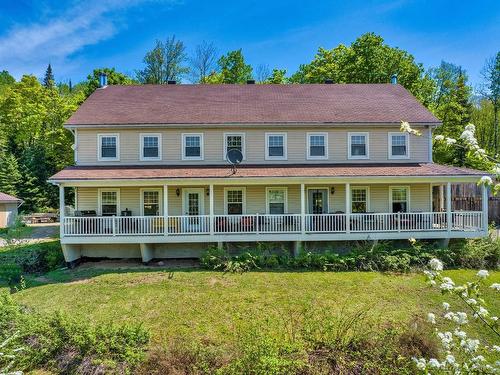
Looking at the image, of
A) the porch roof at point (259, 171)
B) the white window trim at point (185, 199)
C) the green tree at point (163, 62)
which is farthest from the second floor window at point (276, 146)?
the green tree at point (163, 62)

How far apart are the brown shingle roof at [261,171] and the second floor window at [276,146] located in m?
0.66

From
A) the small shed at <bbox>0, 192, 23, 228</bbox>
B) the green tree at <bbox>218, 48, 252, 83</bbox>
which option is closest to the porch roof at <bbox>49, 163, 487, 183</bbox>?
the small shed at <bbox>0, 192, 23, 228</bbox>

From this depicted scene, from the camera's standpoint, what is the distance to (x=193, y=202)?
51.9 feet

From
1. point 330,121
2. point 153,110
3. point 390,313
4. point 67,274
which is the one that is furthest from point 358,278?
point 153,110

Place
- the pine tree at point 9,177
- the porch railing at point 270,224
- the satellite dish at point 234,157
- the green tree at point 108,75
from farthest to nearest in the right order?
the pine tree at point 9,177
the green tree at point 108,75
the satellite dish at point 234,157
the porch railing at point 270,224

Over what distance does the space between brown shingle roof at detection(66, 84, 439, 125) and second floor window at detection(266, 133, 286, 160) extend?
716 millimetres

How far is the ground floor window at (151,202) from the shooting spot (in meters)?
15.7

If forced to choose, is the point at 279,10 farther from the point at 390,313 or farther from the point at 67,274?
the point at 67,274

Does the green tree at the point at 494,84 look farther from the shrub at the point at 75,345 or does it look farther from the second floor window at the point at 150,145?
the shrub at the point at 75,345

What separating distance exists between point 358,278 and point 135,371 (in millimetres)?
7798

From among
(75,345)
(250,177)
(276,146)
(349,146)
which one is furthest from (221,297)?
(349,146)

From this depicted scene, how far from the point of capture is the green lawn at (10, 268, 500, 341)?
30.9 ft

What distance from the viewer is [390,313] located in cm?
966

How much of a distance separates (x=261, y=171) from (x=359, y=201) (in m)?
5.02
